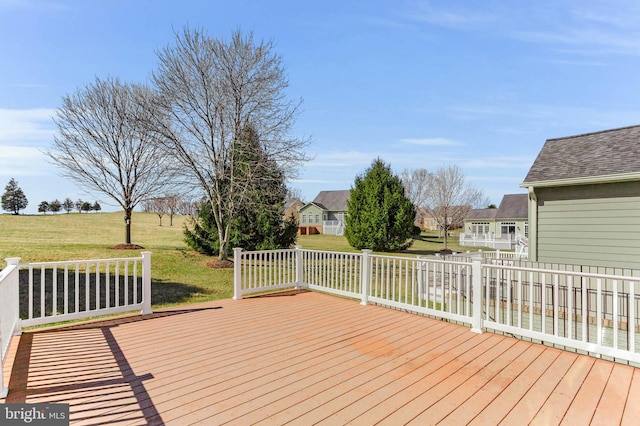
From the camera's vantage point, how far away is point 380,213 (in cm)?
1795

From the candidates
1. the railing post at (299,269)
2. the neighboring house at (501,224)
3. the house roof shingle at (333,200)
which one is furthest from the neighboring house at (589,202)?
the house roof shingle at (333,200)

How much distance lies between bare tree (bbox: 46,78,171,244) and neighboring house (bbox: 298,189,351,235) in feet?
67.3

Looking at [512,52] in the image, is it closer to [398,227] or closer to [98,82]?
[398,227]

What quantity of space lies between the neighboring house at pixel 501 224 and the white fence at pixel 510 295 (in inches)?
740

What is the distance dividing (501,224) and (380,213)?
16978 mm

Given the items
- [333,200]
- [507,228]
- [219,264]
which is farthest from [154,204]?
[507,228]

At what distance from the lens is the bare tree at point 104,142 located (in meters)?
13.3

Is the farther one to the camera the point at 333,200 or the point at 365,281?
the point at 333,200

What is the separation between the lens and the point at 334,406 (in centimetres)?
240

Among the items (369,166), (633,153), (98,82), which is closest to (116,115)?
(98,82)

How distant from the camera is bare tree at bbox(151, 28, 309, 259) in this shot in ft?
34.8

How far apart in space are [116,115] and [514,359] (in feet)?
52.0

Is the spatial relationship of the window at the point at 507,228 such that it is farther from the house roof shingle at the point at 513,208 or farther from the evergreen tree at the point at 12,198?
the evergreen tree at the point at 12,198

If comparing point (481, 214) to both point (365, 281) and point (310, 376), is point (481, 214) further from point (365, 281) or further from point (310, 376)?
point (310, 376)
